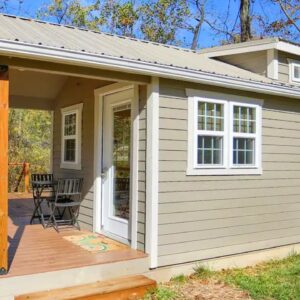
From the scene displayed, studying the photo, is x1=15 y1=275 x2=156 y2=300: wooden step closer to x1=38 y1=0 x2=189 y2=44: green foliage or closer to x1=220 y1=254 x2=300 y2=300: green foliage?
x1=220 y1=254 x2=300 y2=300: green foliage

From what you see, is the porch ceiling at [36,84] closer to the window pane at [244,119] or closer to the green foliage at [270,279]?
the window pane at [244,119]

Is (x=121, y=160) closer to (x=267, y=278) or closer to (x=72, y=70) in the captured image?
(x=72, y=70)

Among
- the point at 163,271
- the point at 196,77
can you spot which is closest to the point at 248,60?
the point at 196,77

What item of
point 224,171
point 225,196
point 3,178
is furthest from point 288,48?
point 3,178

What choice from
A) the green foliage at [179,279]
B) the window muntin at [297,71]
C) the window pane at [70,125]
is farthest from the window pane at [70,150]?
the window muntin at [297,71]

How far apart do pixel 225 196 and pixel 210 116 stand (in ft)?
3.76

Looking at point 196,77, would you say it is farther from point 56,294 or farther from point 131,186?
point 56,294

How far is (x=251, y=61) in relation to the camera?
8.18 meters

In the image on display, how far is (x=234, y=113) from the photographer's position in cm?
612

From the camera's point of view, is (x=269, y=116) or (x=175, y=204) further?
(x=269, y=116)

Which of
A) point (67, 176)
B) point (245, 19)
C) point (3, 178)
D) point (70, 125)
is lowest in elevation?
point (67, 176)

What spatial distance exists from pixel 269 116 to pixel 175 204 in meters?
2.26

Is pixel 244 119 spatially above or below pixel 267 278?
above

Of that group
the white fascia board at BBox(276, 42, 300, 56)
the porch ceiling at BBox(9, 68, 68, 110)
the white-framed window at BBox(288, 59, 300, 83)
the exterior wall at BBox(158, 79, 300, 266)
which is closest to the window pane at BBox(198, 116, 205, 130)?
the exterior wall at BBox(158, 79, 300, 266)
